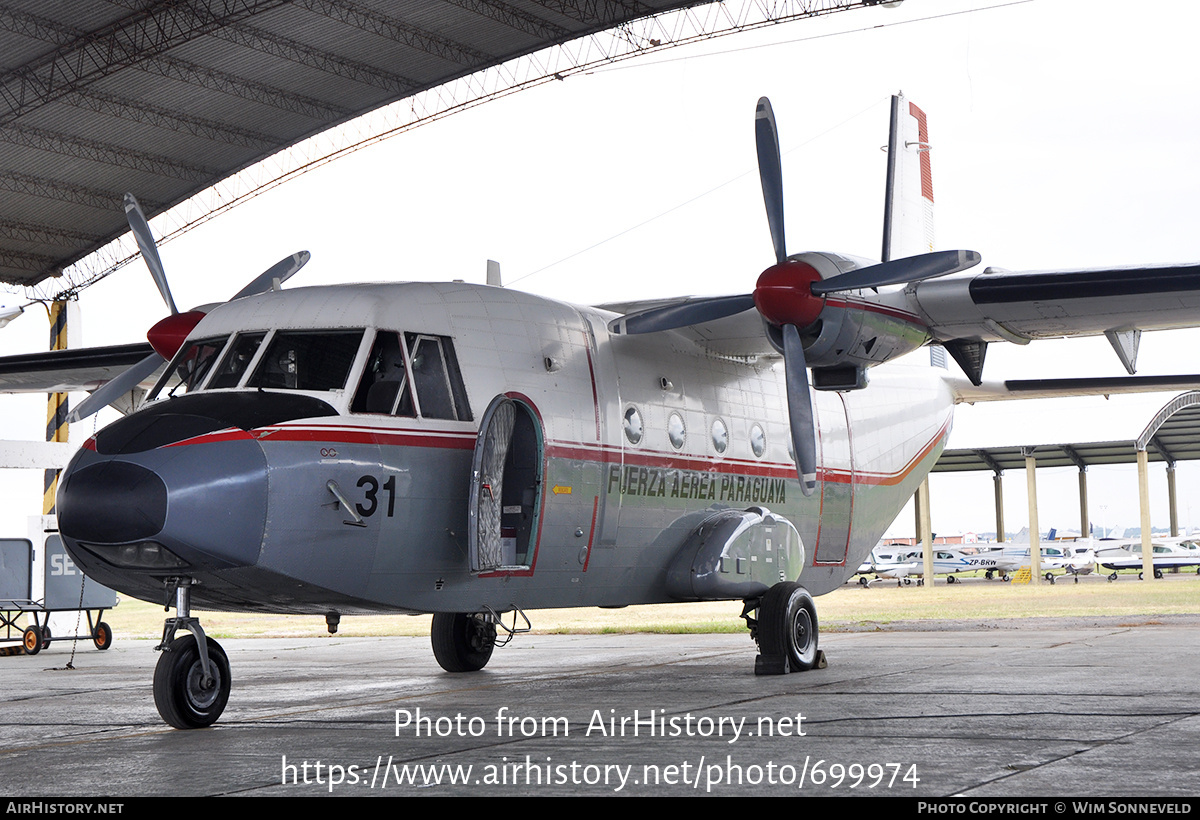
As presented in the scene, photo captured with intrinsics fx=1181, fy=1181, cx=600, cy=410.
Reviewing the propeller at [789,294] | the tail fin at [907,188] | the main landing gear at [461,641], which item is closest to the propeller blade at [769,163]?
the propeller at [789,294]

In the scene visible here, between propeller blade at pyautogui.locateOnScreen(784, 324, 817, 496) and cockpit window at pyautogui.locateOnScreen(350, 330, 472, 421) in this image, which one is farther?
propeller blade at pyautogui.locateOnScreen(784, 324, 817, 496)

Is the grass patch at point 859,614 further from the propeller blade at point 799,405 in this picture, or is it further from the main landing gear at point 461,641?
the propeller blade at point 799,405

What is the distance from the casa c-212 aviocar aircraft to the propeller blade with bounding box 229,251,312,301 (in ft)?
0.08

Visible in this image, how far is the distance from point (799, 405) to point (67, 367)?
426 inches

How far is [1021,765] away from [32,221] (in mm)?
32816

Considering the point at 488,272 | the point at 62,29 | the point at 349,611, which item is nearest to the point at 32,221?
the point at 62,29

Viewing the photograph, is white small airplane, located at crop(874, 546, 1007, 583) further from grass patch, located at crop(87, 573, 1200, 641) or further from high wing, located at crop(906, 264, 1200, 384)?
high wing, located at crop(906, 264, 1200, 384)

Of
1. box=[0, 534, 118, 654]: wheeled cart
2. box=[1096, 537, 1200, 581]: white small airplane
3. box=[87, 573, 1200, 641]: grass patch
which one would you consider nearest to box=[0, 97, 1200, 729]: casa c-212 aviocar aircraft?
box=[87, 573, 1200, 641]: grass patch

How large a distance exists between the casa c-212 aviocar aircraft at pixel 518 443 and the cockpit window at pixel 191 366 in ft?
0.10

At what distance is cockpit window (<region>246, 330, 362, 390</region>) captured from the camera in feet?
30.8

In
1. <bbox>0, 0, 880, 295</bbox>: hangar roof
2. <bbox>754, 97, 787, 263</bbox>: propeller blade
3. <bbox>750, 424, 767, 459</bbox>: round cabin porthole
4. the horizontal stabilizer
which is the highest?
<bbox>0, 0, 880, 295</bbox>: hangar roof

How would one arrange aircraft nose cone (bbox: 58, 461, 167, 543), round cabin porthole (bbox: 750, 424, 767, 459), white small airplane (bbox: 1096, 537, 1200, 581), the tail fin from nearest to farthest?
1. aircraft nose cone (bbox: 58, 461, 167, 543)
2. round cabin porthole (bbox: 750, 424, 767, 459)
3. the tail fin
4. white small airplane (bbox: 1096, 537, 1200, 581)

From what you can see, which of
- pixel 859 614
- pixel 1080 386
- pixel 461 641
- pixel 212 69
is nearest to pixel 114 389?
pixel 461 641

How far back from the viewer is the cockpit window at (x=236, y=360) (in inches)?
374
